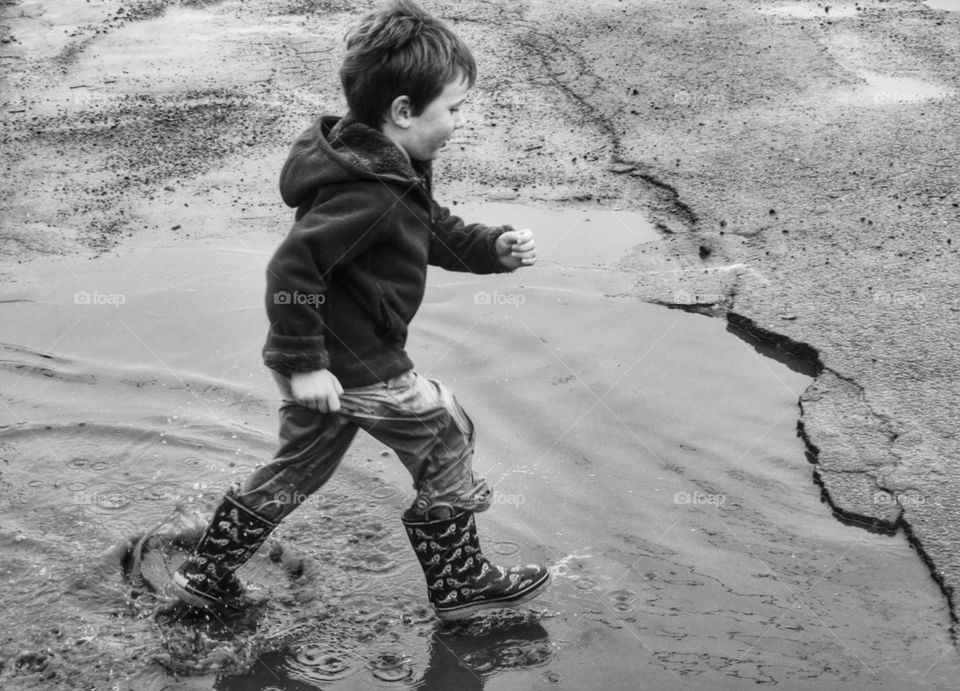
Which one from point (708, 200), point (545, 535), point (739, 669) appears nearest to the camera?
point (739, 669)

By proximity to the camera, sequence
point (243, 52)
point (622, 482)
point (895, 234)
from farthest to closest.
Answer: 1. point (243, 52)
2. point (895, 234)
3. point (622, 482)

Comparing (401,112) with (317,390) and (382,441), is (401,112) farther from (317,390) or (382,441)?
(382,441)

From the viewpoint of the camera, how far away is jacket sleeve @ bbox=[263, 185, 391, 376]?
277 cm

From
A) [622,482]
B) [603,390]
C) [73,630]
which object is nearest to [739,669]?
[622,482]

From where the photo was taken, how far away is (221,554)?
312cm

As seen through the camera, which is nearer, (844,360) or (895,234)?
(844,360)

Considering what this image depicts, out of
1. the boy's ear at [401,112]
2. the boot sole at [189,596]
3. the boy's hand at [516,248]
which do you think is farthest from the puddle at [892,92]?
the boot sole at [189,596]

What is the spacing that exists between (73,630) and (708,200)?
11.9ft

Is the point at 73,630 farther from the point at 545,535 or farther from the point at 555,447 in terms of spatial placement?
the point at 555,447

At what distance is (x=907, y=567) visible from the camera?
3426 mm

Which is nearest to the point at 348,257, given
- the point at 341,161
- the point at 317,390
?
the point at 341,161

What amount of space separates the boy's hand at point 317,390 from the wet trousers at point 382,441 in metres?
0.11

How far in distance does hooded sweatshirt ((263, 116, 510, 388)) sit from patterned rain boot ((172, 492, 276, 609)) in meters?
0.46

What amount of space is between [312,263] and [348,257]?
97mm
